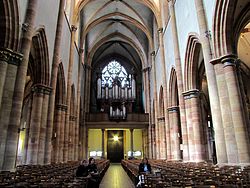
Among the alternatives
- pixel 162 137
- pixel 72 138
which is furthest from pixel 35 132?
pixel 162 137

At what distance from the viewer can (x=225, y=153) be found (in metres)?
9.27

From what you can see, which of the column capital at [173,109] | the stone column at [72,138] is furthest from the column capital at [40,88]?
the column capital at [173,109]

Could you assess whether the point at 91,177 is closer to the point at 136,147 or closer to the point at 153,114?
the point at 153,114

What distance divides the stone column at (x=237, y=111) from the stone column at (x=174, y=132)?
832 cm

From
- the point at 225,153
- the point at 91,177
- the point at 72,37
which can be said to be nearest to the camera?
the point at 91,177

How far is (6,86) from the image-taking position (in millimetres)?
8562

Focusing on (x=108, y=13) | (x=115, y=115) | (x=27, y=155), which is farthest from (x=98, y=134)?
(x=27, y=155)

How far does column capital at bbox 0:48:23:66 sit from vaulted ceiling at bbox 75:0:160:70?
11912 millimetres

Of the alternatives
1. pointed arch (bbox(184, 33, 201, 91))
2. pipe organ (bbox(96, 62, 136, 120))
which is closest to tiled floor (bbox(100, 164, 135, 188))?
pointed arch (bbox(184, 33, 201, 91))

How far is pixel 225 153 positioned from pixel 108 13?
21002mm

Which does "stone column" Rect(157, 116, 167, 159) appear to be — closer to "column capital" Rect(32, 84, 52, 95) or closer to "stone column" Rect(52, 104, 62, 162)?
"stone column" Rect(52, 104, 62, 162)

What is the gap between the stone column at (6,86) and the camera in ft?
26.8

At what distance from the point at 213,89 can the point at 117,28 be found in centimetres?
2156

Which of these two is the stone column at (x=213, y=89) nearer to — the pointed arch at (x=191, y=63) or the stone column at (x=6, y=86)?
the pointed arch at (x=191, y=63)
